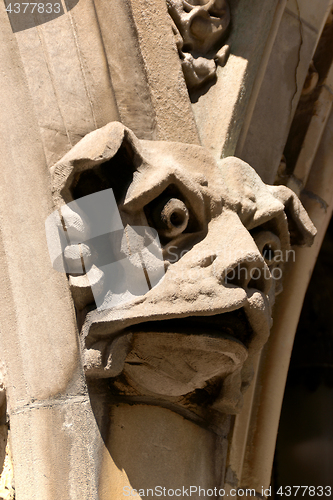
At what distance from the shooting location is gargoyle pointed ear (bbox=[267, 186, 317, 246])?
3.98 feet

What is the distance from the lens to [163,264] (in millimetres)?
1013

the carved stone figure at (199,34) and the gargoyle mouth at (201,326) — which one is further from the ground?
the carved stone figure at (199,34)

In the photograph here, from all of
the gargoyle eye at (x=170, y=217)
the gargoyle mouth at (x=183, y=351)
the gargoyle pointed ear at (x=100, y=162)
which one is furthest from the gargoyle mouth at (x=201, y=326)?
the gargoyle pointed ear at (x=100, y=162)

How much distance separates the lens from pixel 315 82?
5.37ft

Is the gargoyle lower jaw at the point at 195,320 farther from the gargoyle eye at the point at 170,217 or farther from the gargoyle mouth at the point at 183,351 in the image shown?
the gargoyle eye at the point at 170,217

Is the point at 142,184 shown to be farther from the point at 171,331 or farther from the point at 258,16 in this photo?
the point at 258,16

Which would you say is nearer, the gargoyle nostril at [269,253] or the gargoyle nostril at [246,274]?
the gargoyle nostril at [246,274]

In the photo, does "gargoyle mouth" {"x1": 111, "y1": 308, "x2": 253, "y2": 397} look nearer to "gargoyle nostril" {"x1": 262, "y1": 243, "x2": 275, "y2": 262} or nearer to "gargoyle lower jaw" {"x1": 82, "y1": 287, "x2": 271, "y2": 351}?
"gargoyle lower jaw" {"x1": 82, "y1": 287, "x2": 271, "y2": 351}

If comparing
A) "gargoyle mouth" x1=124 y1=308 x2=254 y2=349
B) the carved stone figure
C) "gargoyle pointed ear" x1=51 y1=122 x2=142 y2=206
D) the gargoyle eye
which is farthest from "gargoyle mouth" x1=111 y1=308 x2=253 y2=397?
the carved stone figure

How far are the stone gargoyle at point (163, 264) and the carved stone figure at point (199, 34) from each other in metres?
0.27

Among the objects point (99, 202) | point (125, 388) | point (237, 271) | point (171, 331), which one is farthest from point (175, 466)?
point (99, 202)

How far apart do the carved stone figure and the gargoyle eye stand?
1.34 feet

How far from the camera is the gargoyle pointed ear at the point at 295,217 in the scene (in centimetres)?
121

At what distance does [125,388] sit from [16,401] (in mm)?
221
